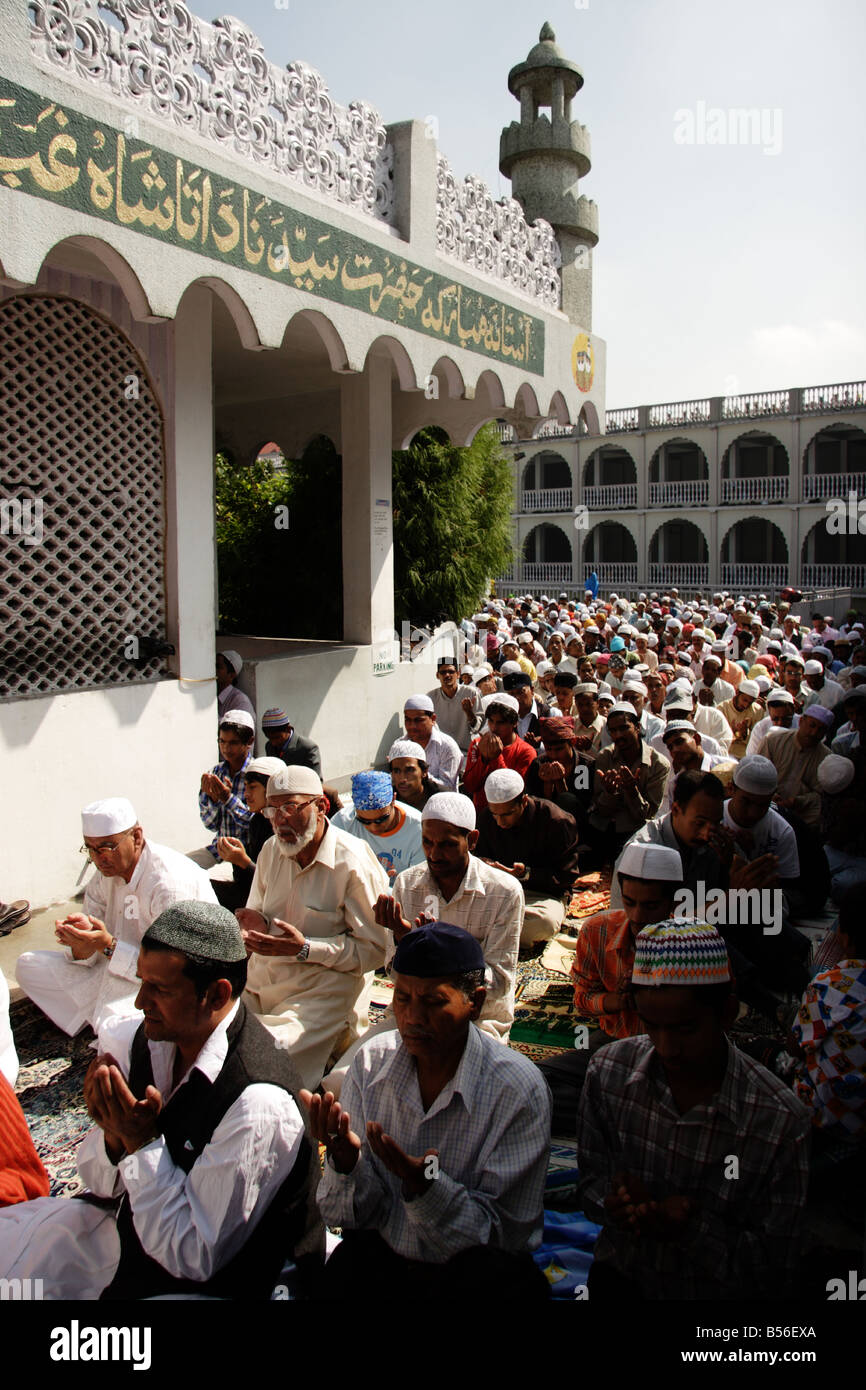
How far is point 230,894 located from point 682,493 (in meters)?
27.5

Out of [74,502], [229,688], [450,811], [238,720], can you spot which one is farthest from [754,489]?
[450,811]

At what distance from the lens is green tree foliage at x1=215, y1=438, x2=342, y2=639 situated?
35.4 ft

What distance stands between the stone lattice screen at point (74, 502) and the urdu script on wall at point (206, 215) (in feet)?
2.85

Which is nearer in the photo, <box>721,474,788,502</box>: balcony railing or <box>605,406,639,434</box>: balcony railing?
<box>721,474,788,502</box>: balcony railing

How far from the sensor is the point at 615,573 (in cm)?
3158

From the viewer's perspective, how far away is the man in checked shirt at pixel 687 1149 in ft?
6.66

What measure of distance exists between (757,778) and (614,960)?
1504 mm

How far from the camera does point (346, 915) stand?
377 centimetres

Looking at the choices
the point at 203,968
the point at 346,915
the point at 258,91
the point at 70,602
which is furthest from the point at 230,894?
the point at 258,91

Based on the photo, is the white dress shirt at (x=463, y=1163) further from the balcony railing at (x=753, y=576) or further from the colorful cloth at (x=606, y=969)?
the balcony railing at (x=753, y=576)

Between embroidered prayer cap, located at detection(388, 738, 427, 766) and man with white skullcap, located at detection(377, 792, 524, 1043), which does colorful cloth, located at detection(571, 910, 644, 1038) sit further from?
embroidered prayer cap, located at detection(388, 738, 427, 766)

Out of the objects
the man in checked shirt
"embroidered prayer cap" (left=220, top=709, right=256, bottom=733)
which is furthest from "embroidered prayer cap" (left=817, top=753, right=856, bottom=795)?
the man in checked shirt

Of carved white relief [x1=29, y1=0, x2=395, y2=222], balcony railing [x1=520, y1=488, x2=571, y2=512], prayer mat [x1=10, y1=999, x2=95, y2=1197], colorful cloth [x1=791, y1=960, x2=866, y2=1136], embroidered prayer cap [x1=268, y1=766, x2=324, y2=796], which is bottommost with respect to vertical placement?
prayer mat [x1=10, y1=999, x2=95, y2=1197]
